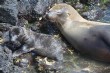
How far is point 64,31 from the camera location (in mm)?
7395

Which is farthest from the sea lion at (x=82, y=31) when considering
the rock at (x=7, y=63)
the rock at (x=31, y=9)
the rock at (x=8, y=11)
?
the rock at (x=7, y=63)

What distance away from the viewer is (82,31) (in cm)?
718

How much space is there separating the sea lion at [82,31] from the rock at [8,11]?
75 centimetres

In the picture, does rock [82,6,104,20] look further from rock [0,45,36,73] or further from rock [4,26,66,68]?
rock [0,45,36,73]

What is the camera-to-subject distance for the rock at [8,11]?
678cm

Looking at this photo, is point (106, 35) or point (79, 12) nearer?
point (106, 35)

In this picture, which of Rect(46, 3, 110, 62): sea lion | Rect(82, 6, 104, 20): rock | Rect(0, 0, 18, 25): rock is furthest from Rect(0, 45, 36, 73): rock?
Rect(82, 6, 104, 20): rock

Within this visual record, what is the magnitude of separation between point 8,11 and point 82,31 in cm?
148

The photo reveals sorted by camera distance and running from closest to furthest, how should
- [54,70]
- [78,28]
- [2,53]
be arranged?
[2,53], [54,70], [78,28]

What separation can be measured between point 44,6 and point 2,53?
218 cm

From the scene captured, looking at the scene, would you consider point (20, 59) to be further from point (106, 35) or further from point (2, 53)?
point (106, 35)

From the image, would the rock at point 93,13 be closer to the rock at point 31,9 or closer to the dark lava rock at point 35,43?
the rock at point 31,9

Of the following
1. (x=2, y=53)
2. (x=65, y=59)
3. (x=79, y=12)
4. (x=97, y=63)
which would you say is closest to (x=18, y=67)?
(x=2, y=53)

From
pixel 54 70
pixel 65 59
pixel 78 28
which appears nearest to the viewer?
pixel 54 70
